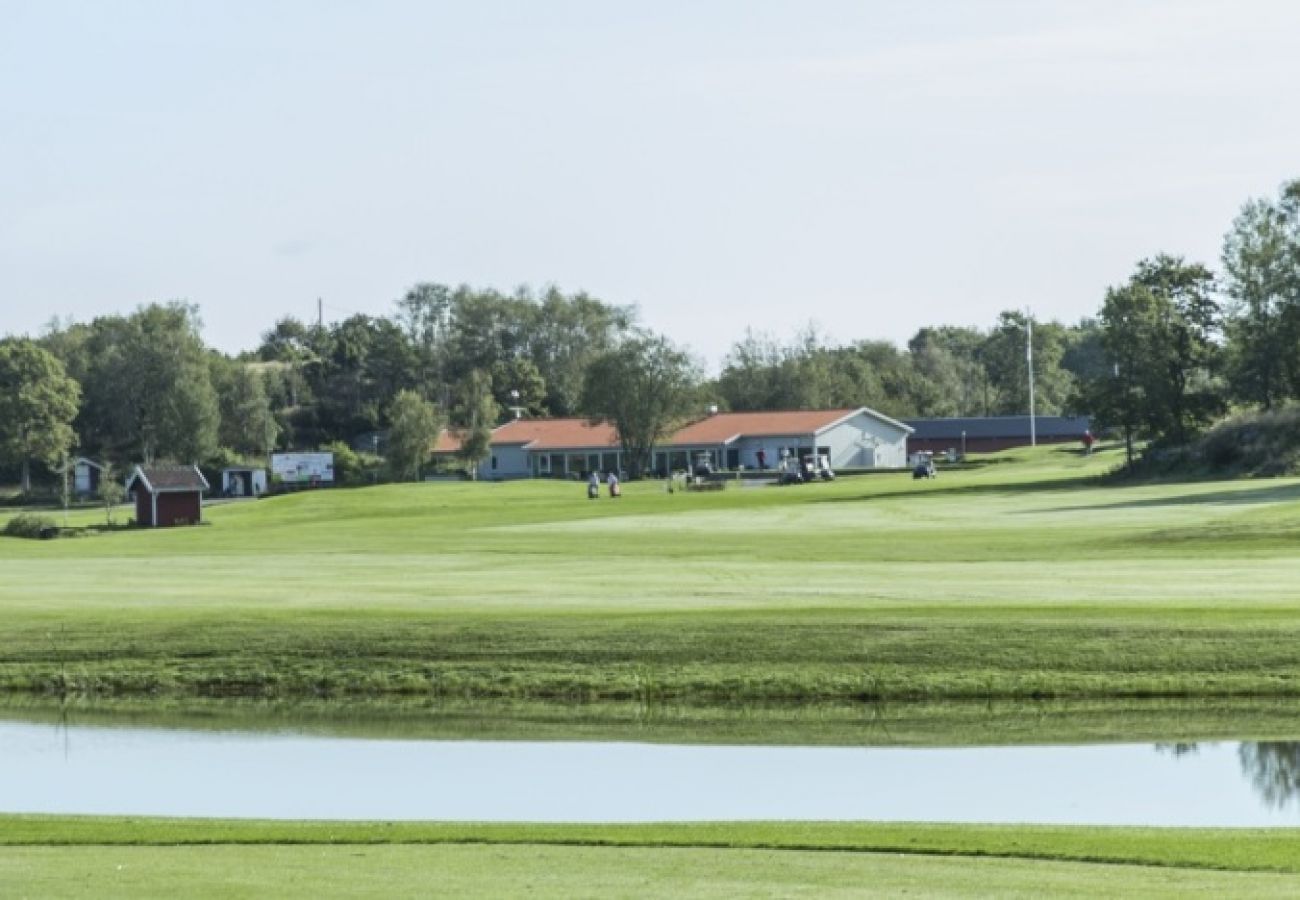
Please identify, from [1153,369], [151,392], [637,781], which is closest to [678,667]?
[637,781]

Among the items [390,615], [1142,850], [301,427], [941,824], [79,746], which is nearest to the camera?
[1142,850]

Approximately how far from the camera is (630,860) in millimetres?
18906

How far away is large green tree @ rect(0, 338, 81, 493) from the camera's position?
157 metres

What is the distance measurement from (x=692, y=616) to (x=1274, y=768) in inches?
583

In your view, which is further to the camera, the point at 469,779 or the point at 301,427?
the point at 301,427

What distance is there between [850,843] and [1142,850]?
2657 mm

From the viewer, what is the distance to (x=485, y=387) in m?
167

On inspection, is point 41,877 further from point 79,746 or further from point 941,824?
point 79,746

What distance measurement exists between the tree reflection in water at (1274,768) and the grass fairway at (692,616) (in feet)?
17.3

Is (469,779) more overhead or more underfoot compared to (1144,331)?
more underfoot

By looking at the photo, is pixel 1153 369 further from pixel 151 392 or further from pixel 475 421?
pixel 151 392

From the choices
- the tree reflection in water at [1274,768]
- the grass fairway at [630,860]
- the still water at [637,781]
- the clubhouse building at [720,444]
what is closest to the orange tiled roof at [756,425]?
the clubhouse building at [720,444]

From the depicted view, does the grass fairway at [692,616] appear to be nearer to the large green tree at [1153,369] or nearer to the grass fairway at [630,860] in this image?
the grass fairway at [630,860]

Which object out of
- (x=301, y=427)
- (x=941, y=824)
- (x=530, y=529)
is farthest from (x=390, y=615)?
(x=301, y=427)
